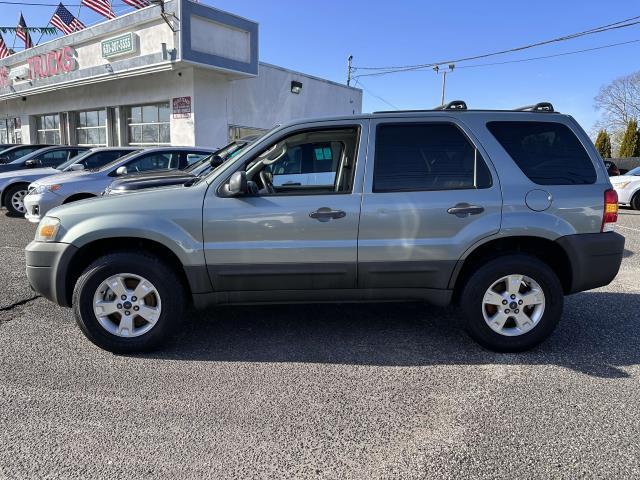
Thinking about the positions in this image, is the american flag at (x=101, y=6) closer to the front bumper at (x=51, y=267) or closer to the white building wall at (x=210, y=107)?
the white building wall at (x=210, y=107)

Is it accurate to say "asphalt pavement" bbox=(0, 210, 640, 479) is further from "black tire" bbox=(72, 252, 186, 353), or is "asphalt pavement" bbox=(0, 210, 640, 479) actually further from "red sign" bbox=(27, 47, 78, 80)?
"red sign" bbox=(27, 47, 78, 80)

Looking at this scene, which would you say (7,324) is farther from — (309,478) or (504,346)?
(504,346)

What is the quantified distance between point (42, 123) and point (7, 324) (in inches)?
912

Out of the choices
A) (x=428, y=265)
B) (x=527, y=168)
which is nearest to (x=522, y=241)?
(x=527, y=168)

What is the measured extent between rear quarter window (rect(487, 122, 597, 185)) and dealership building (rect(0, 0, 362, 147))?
41.2 ft

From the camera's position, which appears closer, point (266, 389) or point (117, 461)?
point (117, 461)

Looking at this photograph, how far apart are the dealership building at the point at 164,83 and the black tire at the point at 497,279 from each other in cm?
1297

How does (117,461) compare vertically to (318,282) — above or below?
below

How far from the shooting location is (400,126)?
3.89m

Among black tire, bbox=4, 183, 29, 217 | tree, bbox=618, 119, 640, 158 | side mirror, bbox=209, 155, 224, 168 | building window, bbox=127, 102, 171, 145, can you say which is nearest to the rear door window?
side mirror, bbox=209, 155, 224, 168

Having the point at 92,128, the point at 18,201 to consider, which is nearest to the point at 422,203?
the point at 18,201

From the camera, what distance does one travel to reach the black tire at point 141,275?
3.67m

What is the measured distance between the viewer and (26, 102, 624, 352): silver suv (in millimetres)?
3691

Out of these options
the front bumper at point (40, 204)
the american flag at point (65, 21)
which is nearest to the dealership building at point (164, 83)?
the american flag at point (65, 21)
